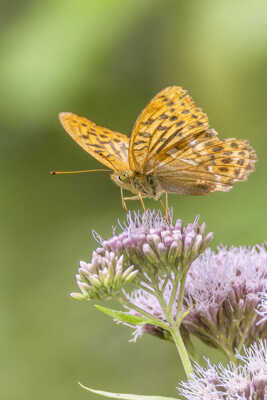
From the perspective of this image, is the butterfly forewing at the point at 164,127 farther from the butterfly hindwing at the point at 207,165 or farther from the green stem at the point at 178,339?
the green stem at the point at 178,339

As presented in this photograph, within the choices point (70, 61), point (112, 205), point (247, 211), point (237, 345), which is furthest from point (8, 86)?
point (237, 345)

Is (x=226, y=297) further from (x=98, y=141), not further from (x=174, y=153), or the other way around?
(x=98, y=141)

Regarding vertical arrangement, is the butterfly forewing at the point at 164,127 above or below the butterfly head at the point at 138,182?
above

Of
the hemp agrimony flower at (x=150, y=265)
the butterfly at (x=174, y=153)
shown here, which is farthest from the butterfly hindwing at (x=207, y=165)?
the hemp agrimony flower at (x=150, y=265)

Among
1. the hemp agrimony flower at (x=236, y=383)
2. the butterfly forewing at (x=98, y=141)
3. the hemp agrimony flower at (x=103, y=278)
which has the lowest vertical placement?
the hemp agrimony flower at (x=236, y=383)

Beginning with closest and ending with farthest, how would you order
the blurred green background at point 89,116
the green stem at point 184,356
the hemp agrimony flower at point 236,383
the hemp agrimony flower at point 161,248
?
1. the hemp agrimony flower at point 236,383
2. the green stem at point 184,356
3. the hemp agrimony flower at point 161,248
4. the blurred green background at point 89,116

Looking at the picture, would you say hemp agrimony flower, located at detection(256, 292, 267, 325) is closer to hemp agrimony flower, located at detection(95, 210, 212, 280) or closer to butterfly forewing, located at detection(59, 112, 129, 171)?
hemp agrimony flower, located at detection(95, 210, 212, 280)

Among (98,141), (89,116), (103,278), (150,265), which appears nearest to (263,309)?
(150,265)
